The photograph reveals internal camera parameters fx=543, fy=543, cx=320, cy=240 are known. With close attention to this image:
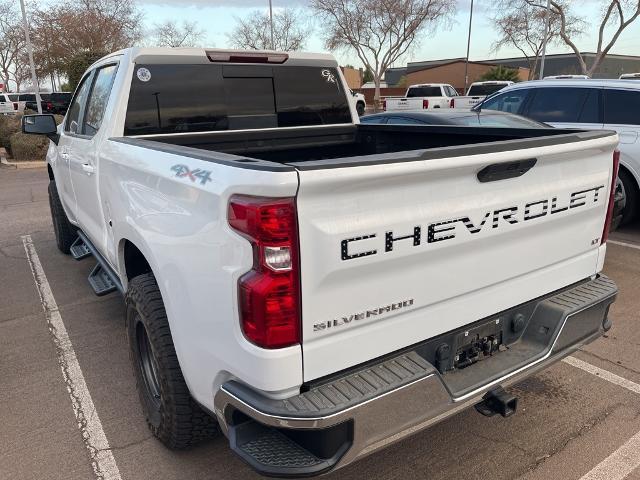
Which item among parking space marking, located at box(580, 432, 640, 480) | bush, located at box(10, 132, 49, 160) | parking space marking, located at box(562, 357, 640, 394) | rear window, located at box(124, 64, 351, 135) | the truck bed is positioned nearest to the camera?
parking space marking, located at box(580, 432, 640, 480)

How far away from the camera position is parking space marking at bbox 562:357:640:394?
3463 millimetres

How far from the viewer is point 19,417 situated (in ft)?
10.6

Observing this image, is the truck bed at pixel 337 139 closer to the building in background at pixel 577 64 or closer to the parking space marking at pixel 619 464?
the parking space marking at pixel 619 464

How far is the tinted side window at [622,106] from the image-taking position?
21.7 feet

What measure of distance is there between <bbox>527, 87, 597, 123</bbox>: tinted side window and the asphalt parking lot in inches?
135

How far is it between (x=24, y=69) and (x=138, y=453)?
60.4 metres

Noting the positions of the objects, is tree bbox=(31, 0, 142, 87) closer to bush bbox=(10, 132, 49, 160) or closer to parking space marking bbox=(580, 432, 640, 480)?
bush bbox=(10, 132, 49, 160)

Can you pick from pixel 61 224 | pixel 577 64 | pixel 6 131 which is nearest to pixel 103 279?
pixel 61 224

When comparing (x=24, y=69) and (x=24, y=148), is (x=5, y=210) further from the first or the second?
(x=24, y=69)

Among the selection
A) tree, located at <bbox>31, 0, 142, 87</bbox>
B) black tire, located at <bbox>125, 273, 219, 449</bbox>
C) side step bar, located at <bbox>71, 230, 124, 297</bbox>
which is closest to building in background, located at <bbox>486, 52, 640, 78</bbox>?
tree, located at <bbox>31, 0, 142, 87</bbox>

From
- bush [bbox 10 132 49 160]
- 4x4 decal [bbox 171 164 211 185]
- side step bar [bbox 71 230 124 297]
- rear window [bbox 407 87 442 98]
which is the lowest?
bush [bbox 10 132 49 160]

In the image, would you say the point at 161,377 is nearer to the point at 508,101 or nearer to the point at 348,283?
the point at 348,283

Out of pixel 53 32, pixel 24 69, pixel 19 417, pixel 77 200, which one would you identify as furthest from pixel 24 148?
pixel 24 69

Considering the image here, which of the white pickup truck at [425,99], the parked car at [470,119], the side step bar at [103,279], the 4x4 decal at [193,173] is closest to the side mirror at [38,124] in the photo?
the side step bar at [103,279]
